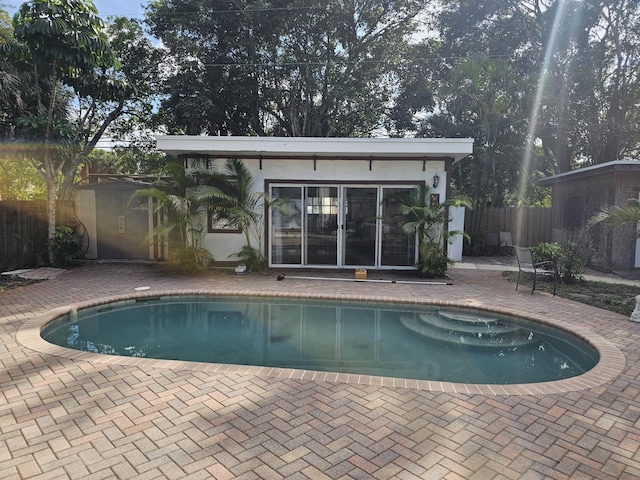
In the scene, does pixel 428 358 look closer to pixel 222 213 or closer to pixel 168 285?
pixel 168 285

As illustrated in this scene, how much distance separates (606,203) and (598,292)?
4085 mm

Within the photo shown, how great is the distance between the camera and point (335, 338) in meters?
5.43

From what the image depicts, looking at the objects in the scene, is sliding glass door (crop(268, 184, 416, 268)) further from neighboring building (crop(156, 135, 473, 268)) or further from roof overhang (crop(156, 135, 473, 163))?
roof overhang (crop(156, 135, 473, 163))

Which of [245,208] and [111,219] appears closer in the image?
[245,208]

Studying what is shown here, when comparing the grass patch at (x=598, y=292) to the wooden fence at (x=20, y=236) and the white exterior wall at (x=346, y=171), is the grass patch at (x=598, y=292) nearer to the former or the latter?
the white exterior wall at (x=346, y=171)

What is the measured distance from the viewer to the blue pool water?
4.47 m

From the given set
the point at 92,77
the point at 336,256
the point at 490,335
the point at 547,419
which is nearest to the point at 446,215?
the point at 336,256

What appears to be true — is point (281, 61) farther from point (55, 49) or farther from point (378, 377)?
point (378, 377)

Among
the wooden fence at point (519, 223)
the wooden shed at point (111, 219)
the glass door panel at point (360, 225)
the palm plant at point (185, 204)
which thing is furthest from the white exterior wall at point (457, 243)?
the wooden shed at point (111, 219)

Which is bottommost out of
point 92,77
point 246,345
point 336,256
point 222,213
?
point 246,345

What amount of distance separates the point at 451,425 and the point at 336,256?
686 centimetres

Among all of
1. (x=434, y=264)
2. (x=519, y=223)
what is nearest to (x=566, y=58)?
(x=519, y=223)

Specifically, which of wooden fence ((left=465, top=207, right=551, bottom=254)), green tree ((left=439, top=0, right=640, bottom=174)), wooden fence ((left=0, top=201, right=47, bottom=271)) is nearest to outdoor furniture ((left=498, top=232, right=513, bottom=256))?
wooden fence ((left=465, top=207, right=551, bottom=254))

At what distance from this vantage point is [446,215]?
905 cm
